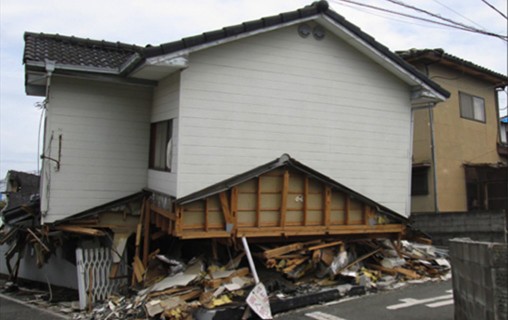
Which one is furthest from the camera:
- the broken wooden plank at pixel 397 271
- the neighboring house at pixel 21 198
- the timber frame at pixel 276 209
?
the neighboring house at pixel 21 198

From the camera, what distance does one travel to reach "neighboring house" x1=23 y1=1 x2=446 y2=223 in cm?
829

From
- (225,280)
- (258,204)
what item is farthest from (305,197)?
(225,280)

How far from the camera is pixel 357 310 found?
24.7 ft

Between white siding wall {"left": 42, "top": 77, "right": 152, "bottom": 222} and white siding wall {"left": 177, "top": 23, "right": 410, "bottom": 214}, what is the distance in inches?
97.2

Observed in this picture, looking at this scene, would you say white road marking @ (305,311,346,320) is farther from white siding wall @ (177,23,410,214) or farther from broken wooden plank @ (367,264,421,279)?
white siding wall @ (177,23,410,214)

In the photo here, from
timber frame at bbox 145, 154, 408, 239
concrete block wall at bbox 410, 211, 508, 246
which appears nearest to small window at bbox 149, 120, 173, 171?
timber frame at bbox 145, 154, 408, 239

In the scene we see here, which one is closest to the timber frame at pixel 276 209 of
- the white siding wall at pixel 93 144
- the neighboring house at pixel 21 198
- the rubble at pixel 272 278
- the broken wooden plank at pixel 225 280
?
the rubble at pixel 272 278

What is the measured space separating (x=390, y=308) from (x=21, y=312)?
7933 millimetres

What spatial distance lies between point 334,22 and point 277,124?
2.60 m

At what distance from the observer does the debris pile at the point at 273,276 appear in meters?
7.45

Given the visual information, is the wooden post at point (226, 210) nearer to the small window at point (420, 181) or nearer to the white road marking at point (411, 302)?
the white road marking at point (411, 302)

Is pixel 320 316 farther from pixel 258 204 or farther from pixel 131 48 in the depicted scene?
pixel 131 48

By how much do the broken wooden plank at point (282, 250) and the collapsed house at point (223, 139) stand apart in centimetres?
25

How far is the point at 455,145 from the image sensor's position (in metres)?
16.3
